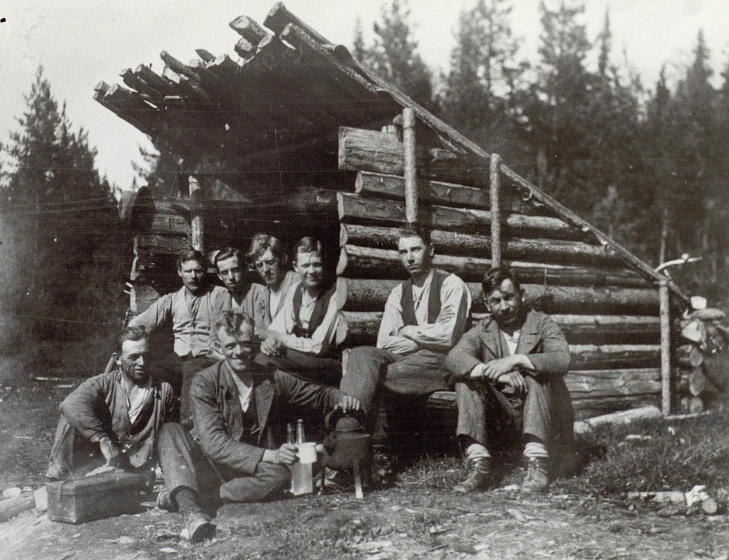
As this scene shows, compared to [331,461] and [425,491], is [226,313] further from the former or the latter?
[425,491]

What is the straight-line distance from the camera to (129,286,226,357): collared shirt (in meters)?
7.41

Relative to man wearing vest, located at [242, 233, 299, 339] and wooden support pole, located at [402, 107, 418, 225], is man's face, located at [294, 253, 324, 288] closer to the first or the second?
man wearing vest, located at [242, 233, 299, 339]

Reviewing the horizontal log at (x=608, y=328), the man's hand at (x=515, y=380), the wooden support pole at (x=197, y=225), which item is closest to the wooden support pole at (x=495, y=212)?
the horizontal log at (x=608, y=328)

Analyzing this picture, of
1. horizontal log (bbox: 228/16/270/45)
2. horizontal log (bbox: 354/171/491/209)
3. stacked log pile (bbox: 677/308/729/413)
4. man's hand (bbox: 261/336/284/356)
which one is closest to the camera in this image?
man's hand (bbox: 261/336/284/356)

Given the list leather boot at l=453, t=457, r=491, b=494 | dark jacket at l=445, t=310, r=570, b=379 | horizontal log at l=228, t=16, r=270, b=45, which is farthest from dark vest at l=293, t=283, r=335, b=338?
horizontal log at l=228, t=16, r=270, b=45

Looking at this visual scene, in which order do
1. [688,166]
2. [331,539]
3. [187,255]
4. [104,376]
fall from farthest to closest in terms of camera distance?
1. [688,166]
2. [187,255]
3. [104,376]
4. [331,539]

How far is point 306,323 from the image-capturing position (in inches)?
275

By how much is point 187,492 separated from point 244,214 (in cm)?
546

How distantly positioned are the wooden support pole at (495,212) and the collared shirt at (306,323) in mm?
1922

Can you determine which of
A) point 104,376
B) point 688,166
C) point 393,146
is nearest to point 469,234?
point 393,146

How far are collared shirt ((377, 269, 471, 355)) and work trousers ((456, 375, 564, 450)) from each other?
2.57ft

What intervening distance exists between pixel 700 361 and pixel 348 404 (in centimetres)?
533

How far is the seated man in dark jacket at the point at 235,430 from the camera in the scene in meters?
5.14

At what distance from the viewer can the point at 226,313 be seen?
5453mm
